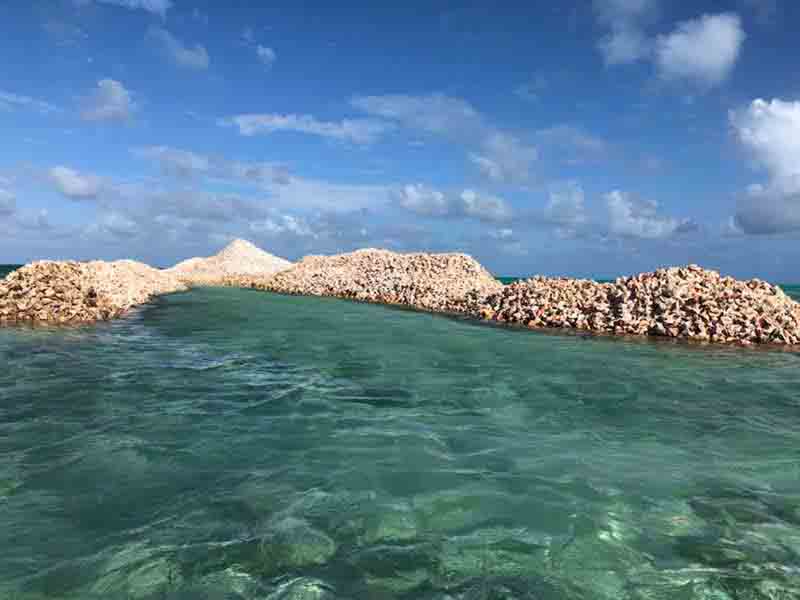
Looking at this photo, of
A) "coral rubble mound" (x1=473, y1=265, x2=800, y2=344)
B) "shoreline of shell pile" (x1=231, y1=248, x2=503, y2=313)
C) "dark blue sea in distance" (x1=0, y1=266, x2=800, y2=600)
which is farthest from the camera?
"shoreline of shell pile" (x1=231, y1=248, x2=503, y2=313)

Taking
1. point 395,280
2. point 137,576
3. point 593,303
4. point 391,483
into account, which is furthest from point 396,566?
point 395,280

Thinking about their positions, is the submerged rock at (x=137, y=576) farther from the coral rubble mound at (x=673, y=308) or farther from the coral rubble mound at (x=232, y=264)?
the coral rubble mound at (x=232, y=264)

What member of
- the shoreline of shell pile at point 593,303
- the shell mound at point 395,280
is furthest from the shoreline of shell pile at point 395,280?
the shoreline of shell pile at point 593,303

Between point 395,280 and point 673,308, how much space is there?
63.1 feet

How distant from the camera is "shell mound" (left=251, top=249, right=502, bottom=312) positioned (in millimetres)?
28631

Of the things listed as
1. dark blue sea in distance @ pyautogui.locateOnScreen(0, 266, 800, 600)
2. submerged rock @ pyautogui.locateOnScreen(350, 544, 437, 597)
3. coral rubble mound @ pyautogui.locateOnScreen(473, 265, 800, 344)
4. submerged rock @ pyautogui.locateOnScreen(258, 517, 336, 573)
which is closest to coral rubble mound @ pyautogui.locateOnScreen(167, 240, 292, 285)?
coral rubble mound @ pyautogui.locateOnScreen(473, 265, 800, 344)

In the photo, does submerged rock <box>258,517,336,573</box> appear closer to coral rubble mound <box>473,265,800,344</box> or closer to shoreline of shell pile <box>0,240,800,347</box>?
shoreline of shell pile <box>0,240,800,347</box>

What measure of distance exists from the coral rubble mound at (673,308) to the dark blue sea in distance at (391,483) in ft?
20.7

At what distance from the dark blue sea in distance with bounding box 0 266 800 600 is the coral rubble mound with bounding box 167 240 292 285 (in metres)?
58.6

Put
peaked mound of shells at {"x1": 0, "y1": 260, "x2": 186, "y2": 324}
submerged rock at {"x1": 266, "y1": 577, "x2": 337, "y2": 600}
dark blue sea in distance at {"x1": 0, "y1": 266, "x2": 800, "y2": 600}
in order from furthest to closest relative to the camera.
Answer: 1. peaked mound of shells at {"x1": 0, "y1": 260, "x2": 186, "y2": 324}
2. dark blue sea in distance at {"x1": 0, "y1": 266, "x2": 800, "y2": 600}
3. submerged rock at {"x1": 266, "y1": 577, "x2": 337, "y2": 600}

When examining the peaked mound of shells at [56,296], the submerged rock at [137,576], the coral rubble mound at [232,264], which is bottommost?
the submerged rock at [137,576]

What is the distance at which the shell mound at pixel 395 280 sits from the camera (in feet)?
93.9

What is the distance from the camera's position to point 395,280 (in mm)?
34125

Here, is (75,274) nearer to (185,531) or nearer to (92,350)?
(92,350)
